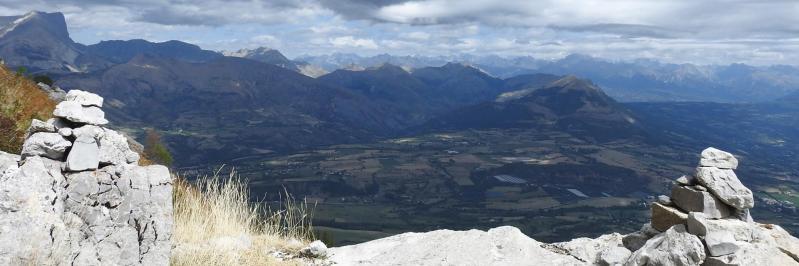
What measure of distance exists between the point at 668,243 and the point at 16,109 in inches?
632

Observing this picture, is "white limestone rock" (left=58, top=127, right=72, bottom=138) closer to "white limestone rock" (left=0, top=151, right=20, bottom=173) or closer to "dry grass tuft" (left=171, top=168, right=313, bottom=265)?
"white limestone rock" (left=0, top=151, right=20, bottom=173)

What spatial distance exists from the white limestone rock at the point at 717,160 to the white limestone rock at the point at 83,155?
12360mm

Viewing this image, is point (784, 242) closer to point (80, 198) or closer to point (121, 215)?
point (121, 215)

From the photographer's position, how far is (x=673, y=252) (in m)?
10.4

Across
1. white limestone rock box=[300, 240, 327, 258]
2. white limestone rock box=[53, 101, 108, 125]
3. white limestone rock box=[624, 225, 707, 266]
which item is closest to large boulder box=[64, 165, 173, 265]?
white limestone rock box=[53, 101, 108, 125]

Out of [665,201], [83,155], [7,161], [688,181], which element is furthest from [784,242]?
[7,161]

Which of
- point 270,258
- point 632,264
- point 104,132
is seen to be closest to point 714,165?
point 632,264

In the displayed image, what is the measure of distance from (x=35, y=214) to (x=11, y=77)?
13229mm

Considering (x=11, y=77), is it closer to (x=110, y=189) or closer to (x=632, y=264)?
(x=110, y=189)

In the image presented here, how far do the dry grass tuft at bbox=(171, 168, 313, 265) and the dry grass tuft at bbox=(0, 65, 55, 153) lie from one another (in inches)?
144

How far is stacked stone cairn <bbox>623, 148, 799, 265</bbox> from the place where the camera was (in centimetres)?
1026

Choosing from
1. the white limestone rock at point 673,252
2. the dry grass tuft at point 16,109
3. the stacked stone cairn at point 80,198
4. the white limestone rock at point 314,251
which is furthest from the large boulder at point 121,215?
the white limestone rock at point 673,252

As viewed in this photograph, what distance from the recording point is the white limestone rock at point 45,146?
26.8ft

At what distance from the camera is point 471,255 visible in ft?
42.2
